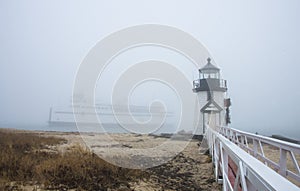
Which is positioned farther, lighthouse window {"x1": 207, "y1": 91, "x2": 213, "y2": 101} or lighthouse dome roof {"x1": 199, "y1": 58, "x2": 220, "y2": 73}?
lighthouse dome roof {"x1": 199, "y1": 58, "x2": 220, "y2": 73}

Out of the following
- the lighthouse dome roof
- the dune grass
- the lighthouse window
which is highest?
the lighthouse dome roof

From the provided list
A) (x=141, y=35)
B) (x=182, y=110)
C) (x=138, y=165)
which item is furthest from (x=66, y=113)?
(x=138, y=165)

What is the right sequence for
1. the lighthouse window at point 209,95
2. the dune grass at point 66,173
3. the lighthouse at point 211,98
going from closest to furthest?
the dune grass at point 66,173
the lighthouse at point 211,98
the lighthouse window at point 209,95

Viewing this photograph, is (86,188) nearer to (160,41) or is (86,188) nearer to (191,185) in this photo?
(191,185)

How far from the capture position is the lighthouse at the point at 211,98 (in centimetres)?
1580

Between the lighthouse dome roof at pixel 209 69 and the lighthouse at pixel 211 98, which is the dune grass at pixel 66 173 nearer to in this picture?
the lighthouse at pixel 211 98

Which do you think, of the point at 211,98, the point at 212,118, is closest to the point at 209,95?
the point at 211,98

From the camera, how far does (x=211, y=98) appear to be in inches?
642

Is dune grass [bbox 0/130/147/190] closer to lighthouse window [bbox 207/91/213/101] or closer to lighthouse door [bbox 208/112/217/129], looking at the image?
lighthouse door [bbox 208/112/217/129]

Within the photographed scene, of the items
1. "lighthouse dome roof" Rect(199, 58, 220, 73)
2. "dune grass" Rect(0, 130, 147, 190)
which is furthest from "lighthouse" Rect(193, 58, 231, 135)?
"dune grass" Rect(0, 130, 147, 190)

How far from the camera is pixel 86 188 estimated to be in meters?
4.80

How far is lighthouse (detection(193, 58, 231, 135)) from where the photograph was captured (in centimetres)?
1580

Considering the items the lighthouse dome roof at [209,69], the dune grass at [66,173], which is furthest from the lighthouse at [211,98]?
the dune grass at [66,173]

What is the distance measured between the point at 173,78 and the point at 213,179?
1580cm
